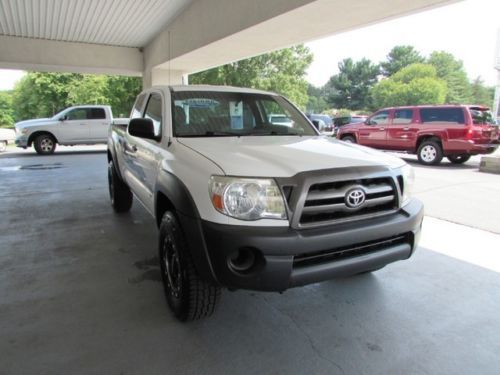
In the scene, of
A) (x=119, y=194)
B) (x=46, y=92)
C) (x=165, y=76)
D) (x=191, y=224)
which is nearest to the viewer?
(x=191, y=224)

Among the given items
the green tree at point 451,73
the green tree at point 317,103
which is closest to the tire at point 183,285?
the green tree at point 317,103

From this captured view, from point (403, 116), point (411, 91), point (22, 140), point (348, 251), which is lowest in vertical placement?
point (22, 140)

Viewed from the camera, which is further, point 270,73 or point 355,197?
point 270,73

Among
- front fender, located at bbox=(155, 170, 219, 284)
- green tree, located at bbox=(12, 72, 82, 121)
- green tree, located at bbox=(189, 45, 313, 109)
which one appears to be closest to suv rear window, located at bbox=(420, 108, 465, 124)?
front fender, located at bbox=(155, 170, 219, 284)

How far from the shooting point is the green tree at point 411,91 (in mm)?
58844

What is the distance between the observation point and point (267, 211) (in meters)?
2.13

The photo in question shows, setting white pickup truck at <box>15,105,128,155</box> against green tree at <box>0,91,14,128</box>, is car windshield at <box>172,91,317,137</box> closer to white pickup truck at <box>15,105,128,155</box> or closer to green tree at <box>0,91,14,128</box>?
white pickup truck at <box>15,105,128,155</box>

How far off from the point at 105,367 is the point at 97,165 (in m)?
9.26

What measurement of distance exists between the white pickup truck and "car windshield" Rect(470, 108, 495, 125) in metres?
11.4

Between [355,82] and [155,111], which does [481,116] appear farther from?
[355,82]

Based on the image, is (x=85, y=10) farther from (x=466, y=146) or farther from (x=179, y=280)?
(x=466, y=146)

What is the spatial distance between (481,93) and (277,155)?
9685cm

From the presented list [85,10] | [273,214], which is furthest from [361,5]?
[85,10]

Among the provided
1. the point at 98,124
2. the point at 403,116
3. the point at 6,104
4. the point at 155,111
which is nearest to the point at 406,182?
the point at 155,111
